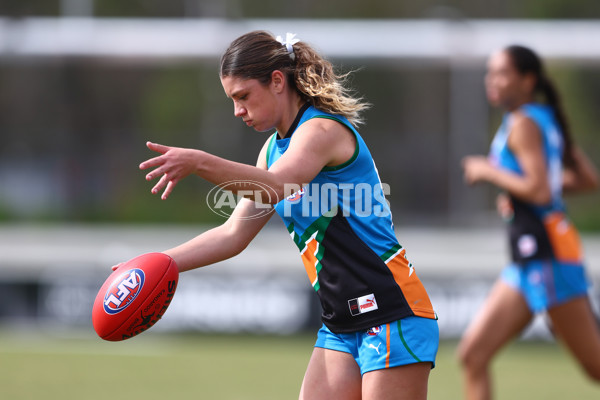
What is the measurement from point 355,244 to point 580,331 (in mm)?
2642

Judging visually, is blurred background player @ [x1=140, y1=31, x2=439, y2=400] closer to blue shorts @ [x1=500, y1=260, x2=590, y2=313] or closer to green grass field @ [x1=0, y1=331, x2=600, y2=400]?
blue shorts @ [x1=500, y1=260, x2=590, y2=313]

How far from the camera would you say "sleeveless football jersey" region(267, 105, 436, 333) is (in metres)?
3.26

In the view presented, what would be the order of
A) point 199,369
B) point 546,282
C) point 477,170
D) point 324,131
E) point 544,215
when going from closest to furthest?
point 324,131 → point 546,282 → point 477,170 → point 544,215 → point 199,369

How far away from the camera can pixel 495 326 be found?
5.44m

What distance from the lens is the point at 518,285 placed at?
555 cm

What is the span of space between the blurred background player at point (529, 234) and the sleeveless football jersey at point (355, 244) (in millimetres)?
2265

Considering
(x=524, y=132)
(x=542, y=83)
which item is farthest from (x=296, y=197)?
(x=542, y=83)

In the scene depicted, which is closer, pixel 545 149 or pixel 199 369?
pixel 545 149

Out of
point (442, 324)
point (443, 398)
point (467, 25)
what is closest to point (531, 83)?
point (443, 398)

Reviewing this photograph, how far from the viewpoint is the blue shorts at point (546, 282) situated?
5.40 m

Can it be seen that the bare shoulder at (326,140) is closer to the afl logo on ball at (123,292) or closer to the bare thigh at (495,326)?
the afl logo on ball at (123,292)

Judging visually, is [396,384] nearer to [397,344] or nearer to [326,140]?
[397,344]

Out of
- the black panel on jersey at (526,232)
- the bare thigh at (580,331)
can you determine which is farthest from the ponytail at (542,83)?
the bare thigh at (580,331)

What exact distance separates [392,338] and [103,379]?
194 inches
